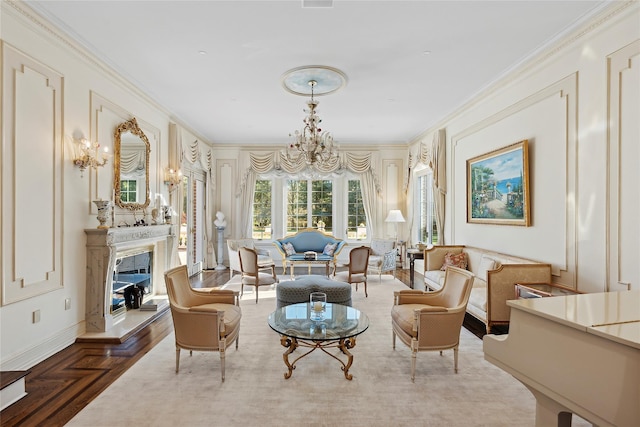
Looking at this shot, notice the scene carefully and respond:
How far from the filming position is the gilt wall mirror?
4.38 meters

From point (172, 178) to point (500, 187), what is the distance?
17.5 feet

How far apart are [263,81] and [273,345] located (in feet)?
11.3

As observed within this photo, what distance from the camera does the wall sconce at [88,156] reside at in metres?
3.60

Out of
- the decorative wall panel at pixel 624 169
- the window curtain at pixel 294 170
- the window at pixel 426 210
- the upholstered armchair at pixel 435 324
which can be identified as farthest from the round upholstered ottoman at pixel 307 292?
the window curtain at pixel 294 170

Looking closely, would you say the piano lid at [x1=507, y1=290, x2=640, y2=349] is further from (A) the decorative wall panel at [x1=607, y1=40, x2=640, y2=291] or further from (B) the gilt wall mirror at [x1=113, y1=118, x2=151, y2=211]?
(B) the gilt wall mirror at [x1=113, y1=118, x2=151, y2=211]

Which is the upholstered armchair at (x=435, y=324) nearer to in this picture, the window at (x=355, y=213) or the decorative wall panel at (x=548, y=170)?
the decorative wall panel at (x=548, y=170)

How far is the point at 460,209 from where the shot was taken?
19.1 ft

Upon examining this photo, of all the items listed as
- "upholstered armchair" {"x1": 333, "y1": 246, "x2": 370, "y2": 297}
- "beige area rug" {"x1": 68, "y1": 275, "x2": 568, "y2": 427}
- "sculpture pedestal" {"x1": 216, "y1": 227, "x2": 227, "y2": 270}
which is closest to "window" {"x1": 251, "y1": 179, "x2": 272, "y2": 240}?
"sculpture pedestal" {"x1": 216, "y1": 227, "x2": 227, "y2": 270}

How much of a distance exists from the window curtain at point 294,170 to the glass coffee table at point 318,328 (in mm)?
5337

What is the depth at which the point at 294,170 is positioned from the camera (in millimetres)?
8422

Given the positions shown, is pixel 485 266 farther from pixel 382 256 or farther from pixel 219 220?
pixel 219 220

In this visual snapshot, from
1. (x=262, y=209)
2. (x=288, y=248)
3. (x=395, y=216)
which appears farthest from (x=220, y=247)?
(x=395, y=216)

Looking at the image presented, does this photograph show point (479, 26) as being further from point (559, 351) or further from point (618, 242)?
point (559, 351)

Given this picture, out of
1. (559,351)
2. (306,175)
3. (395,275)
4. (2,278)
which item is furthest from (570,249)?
(306,175)
